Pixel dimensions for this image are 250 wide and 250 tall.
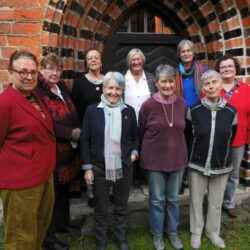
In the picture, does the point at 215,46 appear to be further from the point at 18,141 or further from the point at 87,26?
the point at 18,141

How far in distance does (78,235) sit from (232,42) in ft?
9.67

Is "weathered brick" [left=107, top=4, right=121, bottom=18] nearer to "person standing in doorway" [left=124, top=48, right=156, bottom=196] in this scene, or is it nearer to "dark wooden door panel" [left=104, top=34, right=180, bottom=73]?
"dark wooden door panel" [left=104, top=34, right=180, bottom=73]

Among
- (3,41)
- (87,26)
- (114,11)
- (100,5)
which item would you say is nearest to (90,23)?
(87,26)

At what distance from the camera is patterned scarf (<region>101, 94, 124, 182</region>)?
110 inches

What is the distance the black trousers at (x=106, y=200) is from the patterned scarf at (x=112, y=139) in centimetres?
10

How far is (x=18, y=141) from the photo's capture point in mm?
2256

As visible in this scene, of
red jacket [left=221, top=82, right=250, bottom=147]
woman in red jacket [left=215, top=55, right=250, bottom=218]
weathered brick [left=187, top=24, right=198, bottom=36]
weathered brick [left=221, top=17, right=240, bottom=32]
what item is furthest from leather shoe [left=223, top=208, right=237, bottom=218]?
weathered brick [left=187, top=24, right=198, bottom=36]

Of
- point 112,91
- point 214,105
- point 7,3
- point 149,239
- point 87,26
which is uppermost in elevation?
point 7,3

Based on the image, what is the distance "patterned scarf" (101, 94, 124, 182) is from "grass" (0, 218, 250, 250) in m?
0.85

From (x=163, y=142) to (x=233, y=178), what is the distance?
1.24 metres

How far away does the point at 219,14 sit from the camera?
4.11m

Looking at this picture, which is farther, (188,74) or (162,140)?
(188,74)

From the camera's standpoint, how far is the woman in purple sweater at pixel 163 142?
2.92 meters

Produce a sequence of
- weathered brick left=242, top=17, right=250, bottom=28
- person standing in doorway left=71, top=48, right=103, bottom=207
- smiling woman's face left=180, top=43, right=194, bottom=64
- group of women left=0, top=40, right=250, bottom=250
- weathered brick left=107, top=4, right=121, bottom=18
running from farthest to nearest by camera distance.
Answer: weathered brick left=107, top=4, right=121, bottom=18
weathered brick left=242, top=17, right=250, bottom=28
smiling woman's face left=180, top=43, right=194, bottom=64
person standing in doorway left=71, top=48, right=103, bottom=207
group of women left=0, top=40, right=250, bottom=250
